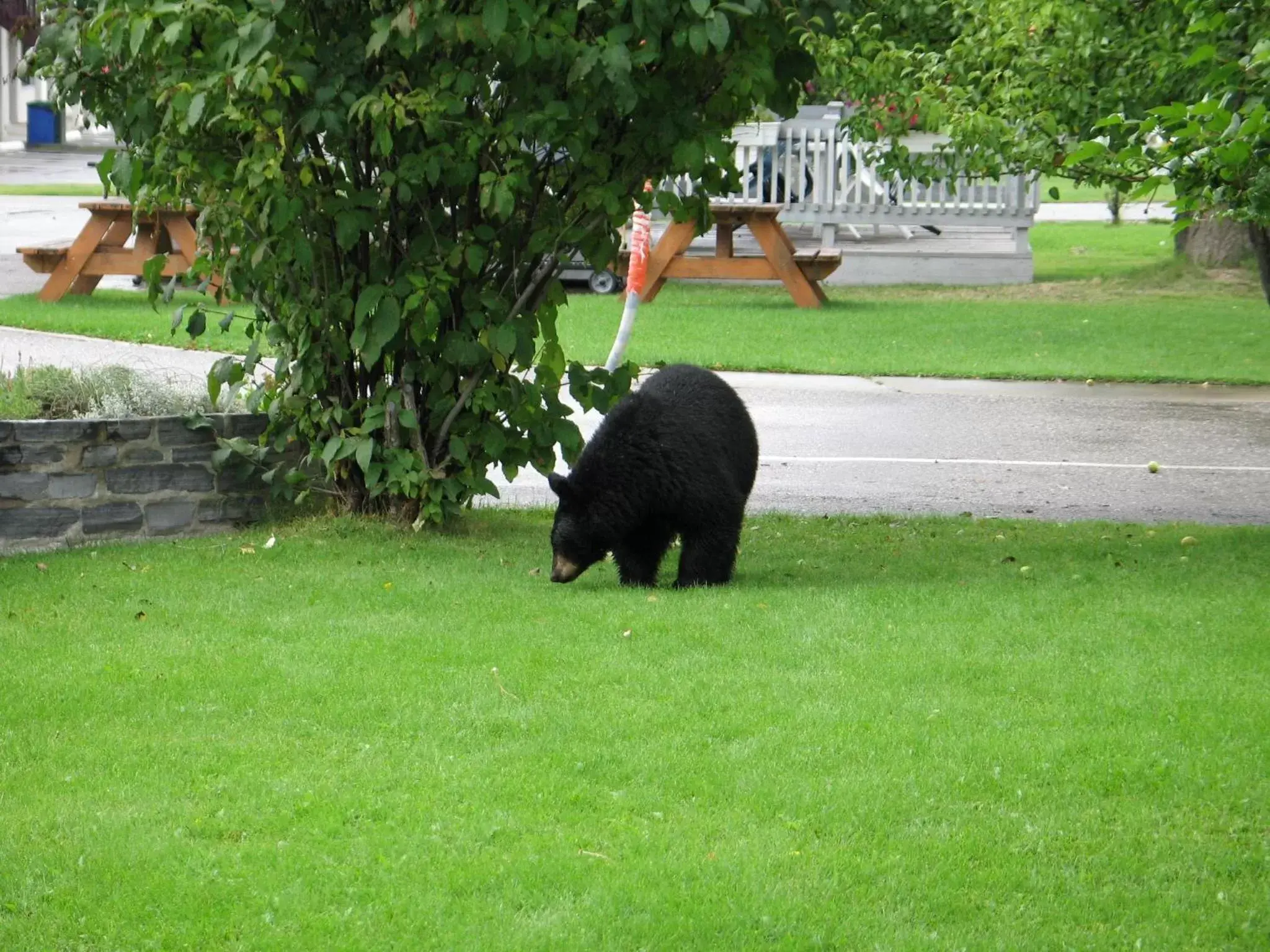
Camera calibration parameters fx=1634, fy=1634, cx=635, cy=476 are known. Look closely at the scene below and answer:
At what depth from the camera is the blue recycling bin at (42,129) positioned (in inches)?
2154

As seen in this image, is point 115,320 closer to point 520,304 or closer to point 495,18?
point 520,304

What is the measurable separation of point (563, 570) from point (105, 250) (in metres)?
13.0

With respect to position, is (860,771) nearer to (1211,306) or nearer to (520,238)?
(520,238)

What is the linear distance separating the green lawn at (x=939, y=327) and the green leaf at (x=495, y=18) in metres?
8.77

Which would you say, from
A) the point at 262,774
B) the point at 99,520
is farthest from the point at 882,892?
the point at 99,520

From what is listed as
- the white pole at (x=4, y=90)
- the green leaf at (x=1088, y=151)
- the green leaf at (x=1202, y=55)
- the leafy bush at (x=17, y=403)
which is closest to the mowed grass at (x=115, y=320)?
the leafy bush at (x=17, y=403)

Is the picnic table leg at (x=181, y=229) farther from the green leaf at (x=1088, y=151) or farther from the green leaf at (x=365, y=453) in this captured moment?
the green leaf at (x=1088, y=151)

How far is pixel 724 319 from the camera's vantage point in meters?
20.2

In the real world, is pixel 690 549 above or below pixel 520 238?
below

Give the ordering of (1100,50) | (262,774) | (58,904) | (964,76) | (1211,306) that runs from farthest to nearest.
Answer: (1211,306) < (964,76) < (1100,50) < (262,774) < (58,904)

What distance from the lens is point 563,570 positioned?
319 inches

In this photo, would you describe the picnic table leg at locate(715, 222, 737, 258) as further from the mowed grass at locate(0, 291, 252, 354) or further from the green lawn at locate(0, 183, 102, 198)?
the green lawn at locate(0, 183, 102, 198)

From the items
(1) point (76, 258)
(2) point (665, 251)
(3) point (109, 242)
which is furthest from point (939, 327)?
(1) point (76, 258)

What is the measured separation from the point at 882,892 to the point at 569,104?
15.9ft
